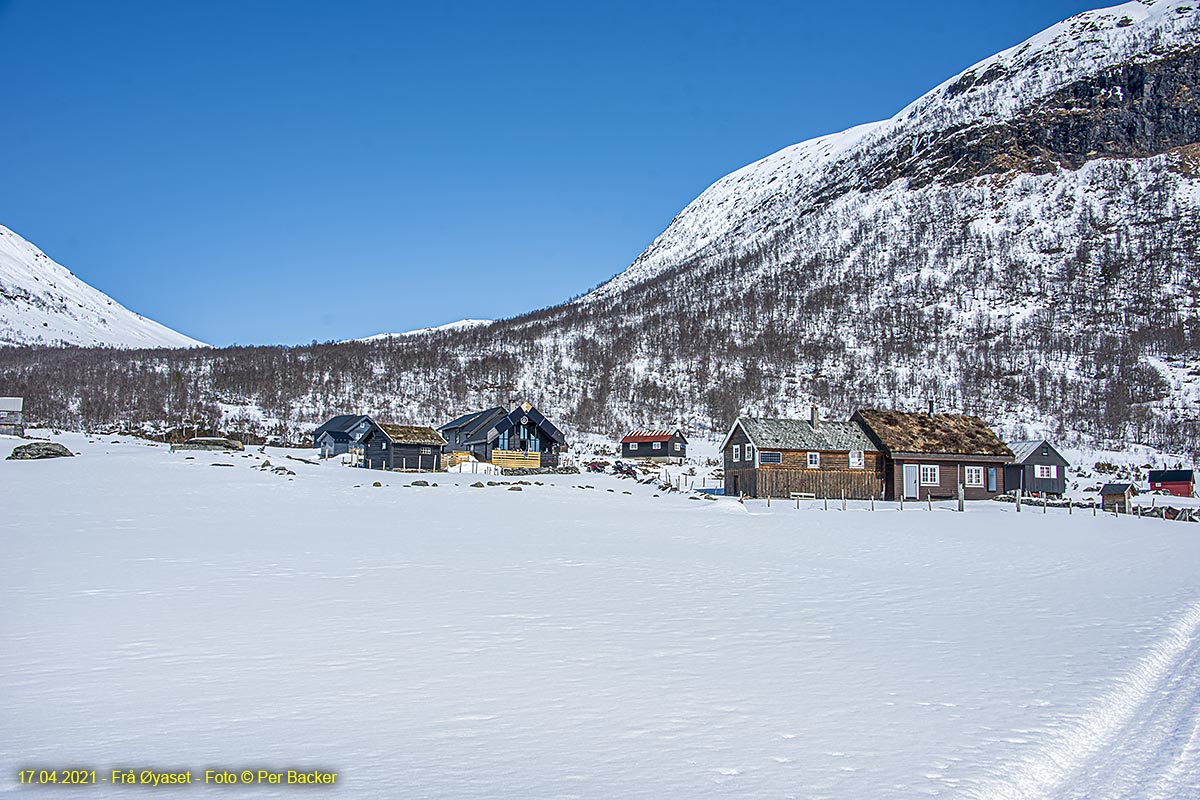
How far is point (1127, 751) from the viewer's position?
8.59 m

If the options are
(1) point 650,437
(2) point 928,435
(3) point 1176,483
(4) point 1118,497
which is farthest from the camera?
(1) point 650,437

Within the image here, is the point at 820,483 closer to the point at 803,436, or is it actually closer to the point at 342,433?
the point at 803,436

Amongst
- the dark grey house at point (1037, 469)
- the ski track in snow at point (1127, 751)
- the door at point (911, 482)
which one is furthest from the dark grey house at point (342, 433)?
the ski track in snow at point (1127, 751)

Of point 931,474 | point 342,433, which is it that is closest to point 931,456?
point 931,474

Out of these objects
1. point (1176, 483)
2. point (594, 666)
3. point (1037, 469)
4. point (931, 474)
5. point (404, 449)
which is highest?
point (404, 449)

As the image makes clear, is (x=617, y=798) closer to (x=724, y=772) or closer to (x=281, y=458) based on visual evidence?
(x=724, y=772)

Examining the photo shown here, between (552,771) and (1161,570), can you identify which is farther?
(1161,570)

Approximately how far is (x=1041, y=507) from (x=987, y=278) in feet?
355

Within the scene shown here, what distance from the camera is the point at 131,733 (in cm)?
849

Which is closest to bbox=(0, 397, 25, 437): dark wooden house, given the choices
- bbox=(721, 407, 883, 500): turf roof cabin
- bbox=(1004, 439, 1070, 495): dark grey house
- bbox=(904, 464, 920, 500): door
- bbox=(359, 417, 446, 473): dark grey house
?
bbox=(359, 417, 446, 473): dark grey house

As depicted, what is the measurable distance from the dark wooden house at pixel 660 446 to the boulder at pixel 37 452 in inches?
1972

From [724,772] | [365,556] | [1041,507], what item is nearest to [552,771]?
[724,772]

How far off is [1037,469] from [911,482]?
45.5 feet

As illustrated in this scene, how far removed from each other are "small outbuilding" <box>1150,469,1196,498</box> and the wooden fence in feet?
91.6
